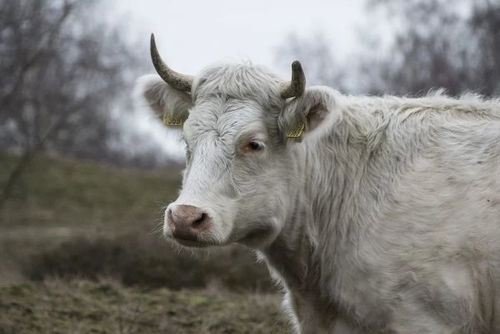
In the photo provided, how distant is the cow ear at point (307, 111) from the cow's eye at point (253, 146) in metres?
0.23

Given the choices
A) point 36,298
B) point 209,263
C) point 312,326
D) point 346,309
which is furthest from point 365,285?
point 209,263

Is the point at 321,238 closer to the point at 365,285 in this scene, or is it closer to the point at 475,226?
the point at 365,285

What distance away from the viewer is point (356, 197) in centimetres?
608

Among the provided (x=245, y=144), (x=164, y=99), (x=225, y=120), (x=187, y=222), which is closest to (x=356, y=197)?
(x=245, y=144)

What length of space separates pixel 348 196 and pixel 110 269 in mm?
7830

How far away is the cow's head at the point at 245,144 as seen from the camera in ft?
18.6

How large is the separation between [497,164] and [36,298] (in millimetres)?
5140

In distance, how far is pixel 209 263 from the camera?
13625 millimetres

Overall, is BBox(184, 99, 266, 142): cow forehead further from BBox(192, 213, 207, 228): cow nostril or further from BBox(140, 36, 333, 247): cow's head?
BBox(192, 213, 207, 228): cow nostril

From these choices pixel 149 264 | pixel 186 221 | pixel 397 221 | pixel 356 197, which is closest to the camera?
pixel 186 221

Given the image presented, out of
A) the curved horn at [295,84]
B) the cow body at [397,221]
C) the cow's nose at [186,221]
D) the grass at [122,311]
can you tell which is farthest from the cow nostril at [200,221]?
the grass at [122,311]

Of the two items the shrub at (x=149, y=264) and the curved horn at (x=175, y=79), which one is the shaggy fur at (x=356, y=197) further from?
the shrub at (x=149, y=264)

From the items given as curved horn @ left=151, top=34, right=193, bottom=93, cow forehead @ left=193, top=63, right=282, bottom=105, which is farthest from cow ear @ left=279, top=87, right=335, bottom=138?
curved horn @ left=151, top=34, right=193, bottom=93

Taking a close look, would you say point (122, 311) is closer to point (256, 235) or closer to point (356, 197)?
point (256, 235)
